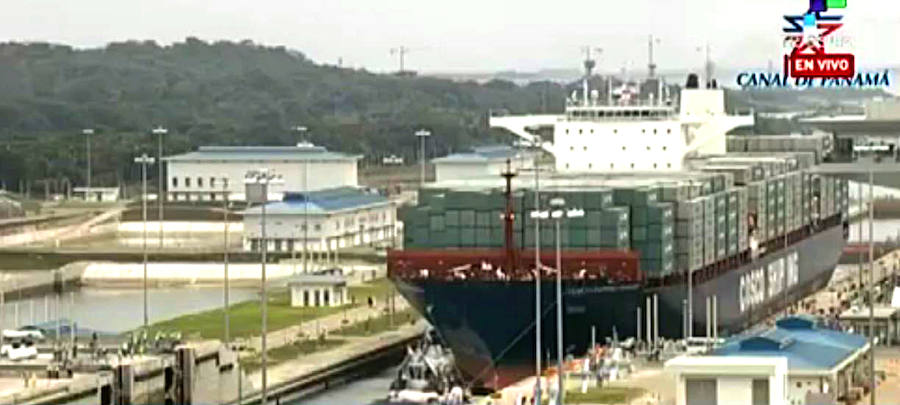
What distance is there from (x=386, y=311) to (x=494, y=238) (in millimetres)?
14699

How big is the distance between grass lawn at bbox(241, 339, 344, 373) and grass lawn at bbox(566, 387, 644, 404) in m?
13.3

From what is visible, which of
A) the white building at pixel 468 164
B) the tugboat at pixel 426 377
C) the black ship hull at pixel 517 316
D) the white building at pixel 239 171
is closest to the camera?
the tugboat at pixel 426 377

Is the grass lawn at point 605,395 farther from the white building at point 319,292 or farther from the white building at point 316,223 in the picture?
the white building at point 316,223

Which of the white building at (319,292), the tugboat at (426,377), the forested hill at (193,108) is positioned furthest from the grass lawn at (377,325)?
the forested hill at (193,108)

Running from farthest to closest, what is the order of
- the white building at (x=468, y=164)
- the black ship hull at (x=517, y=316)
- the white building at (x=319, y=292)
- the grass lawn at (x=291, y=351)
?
the white building at (x=468, y=164) → the white building at (x=319, y=292) → the grass lawn at (x=291, y=351) → the black ship hull at (x=517, y=316)

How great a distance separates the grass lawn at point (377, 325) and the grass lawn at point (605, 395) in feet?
68.0

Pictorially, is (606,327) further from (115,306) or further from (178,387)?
(115,306)

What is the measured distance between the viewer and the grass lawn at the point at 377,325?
2115 inches

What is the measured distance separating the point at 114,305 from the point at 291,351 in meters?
17.4

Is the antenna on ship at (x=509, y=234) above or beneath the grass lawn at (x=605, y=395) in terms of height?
above

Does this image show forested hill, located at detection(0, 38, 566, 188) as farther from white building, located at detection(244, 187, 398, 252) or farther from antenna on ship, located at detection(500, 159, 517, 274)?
antenna on ship, located at detection(500, 159, 517, 274)

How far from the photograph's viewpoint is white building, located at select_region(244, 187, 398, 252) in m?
78.8

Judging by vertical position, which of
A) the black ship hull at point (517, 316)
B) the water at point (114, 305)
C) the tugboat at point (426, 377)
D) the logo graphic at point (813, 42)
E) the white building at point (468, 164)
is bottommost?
the water at point (114, 305)

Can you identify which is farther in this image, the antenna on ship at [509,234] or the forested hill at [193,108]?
the forested hill at [193,108]
